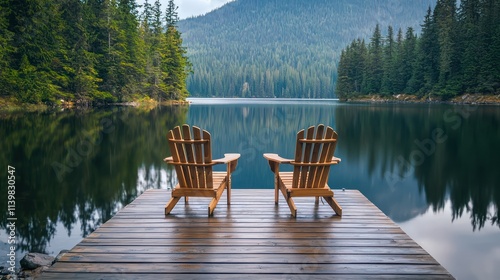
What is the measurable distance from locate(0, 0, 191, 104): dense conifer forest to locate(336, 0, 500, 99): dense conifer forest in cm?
3739

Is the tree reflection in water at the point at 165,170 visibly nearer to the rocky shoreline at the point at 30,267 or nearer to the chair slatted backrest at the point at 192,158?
the rocky shoreline at the point at 30,267

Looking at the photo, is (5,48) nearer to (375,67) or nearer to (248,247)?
(248,247)

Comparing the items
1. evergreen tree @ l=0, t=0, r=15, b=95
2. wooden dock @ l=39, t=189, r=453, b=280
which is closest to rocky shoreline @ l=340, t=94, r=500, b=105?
evergreen tree @ l=0, t=0, r=15, b=95

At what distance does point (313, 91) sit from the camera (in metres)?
149

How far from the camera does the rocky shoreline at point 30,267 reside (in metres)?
5.43

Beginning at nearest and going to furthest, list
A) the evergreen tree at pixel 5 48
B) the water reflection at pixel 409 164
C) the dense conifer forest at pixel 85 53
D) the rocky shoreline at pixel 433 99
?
the water reflection at pixel 409 164
the evergreen tree at pixel 5 48
the dense conifer forest at pixel 85 53
the rocky shoreline at pixel 433 99

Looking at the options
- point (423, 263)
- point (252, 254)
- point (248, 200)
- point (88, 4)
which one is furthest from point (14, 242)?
point (88, 4)

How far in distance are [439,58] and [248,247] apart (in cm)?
6557

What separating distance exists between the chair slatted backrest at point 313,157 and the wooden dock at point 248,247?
1.63 ft

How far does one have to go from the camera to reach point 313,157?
223 inches

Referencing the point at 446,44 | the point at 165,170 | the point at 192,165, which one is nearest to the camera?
the point at 192,165

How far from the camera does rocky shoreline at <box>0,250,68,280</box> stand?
543cm

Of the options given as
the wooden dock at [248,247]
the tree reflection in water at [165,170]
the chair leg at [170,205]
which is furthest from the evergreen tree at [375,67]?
the chair leg at [170,205]

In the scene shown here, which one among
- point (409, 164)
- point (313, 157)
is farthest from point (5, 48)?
point (313, 157)
